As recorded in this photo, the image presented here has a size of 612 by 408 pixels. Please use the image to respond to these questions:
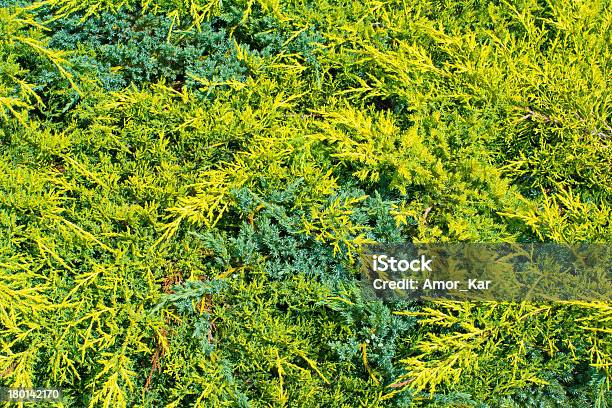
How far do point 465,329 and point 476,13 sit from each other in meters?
1.40

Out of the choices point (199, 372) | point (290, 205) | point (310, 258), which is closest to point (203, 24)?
point (290, 205)

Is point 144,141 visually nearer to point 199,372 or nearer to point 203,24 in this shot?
point 203,24

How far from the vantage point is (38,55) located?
110 inches

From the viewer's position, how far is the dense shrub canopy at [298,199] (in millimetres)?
2549

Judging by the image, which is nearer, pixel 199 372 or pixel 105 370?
pixel 105 370

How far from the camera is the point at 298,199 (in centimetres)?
Result: 261
